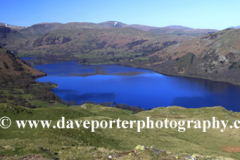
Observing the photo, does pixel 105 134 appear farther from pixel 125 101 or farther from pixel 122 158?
pixel 125 101

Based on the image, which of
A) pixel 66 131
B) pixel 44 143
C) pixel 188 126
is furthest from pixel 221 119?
pixel 44 143

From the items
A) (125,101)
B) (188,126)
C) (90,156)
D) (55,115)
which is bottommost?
(125,101)

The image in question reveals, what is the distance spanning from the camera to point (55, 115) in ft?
193

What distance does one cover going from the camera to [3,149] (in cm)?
2873

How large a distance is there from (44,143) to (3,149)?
23.7 feet

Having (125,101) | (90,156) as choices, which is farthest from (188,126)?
(125,101)

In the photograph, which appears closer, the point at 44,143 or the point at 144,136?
the point at 44,143

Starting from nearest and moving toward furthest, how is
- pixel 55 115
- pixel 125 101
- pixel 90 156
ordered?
pixel 90 156, pixel 55 115, pixel 125 101

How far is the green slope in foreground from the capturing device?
28.8 m

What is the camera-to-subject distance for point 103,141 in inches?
1690

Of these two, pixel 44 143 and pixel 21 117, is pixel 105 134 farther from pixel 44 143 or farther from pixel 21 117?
pixel 21 117

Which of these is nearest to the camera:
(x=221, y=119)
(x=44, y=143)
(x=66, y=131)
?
(x=44, y=143)

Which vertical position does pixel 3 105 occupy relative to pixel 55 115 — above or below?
above

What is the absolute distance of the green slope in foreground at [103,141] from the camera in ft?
94.5
